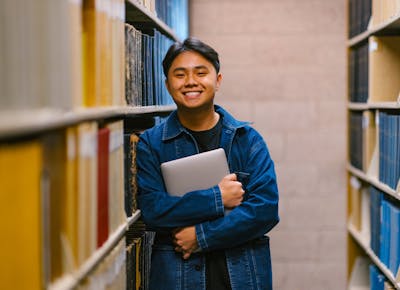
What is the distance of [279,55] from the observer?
443 cm

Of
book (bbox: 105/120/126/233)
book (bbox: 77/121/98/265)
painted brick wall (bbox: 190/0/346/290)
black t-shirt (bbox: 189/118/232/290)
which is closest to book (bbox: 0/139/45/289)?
book (bbox: 77/121/98/265)

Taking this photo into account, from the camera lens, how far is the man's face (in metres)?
2.26

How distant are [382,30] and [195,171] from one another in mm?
1619

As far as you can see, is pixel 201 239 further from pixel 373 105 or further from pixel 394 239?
pixel 373 105

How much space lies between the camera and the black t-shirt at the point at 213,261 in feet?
7.34

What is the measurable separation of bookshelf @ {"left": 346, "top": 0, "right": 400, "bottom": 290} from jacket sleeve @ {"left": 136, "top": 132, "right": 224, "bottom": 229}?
107cm

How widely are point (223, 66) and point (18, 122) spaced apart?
337 cm

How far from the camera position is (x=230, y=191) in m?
2.19

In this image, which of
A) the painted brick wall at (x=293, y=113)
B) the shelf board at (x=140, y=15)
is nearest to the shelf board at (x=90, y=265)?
the shelf board at (x=140, y=15)

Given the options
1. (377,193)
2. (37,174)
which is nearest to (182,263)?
(37,174)

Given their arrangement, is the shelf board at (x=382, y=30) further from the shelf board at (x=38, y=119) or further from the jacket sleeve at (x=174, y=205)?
the shelf board at (x=38, y=119)

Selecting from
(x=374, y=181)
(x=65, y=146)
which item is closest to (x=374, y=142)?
(x=374, y=181)

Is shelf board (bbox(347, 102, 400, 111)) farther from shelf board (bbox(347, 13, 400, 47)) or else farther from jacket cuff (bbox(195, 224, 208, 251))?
jacket cuff (bbox(195, 224, 208, 251))

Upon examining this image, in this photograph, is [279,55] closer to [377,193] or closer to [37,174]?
[377,193]
